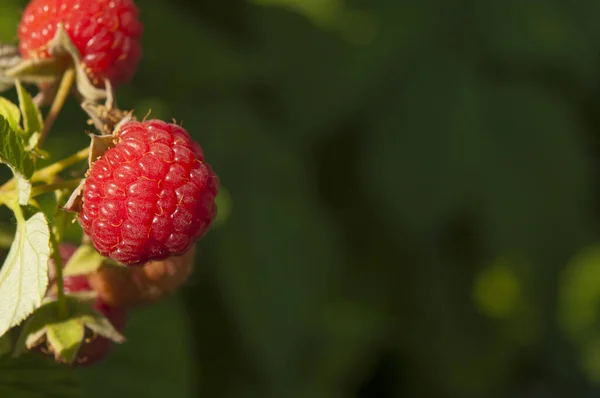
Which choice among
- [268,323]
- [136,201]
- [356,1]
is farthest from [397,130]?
[136,201]

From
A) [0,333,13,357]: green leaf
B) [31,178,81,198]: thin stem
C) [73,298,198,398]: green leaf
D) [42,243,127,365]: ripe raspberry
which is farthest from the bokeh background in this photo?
[31,178,81,198]: thin stem

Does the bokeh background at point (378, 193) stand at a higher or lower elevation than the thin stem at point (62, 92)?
lower

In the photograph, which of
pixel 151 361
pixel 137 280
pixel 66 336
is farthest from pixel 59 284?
pixel 151 361

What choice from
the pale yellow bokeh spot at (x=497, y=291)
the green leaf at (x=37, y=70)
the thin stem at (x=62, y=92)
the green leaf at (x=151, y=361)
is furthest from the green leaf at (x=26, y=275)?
the pale yellow bokeh spot at (x=497, y=291)

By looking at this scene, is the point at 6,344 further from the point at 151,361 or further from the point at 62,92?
the point at 151,361

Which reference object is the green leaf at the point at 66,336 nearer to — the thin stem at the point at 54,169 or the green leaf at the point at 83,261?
the green leaf at the point at 83,261

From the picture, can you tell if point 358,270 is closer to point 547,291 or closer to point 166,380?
point 547,291

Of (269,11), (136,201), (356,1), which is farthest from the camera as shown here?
(356,1)
